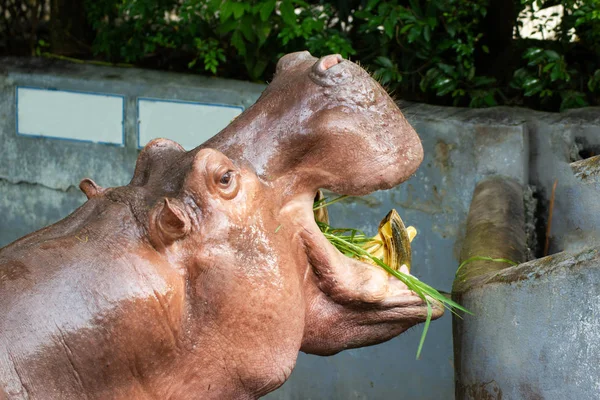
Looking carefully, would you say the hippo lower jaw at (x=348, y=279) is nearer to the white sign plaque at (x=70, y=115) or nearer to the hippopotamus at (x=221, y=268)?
the hippopotamus at (x=221, y=268)

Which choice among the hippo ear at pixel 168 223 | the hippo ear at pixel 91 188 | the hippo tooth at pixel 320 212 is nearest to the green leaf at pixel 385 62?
the hippo tooth at pixel 320 212

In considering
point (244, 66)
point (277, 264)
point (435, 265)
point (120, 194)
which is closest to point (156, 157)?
point (120, 194)

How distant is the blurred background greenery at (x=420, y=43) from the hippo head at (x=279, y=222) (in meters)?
2.02

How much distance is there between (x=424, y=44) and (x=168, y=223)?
7.94ft

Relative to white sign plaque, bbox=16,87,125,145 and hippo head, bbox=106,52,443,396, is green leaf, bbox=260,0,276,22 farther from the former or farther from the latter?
hippo head, bbox=106,52,443,396

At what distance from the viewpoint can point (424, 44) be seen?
3621mm

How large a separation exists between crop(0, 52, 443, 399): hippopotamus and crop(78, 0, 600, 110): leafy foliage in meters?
1.99

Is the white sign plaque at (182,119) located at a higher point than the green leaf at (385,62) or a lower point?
lower

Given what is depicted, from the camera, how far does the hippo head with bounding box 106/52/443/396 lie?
55.6 inches

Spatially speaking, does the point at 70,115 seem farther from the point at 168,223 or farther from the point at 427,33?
the point at 168,223

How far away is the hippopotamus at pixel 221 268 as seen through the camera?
136 cm

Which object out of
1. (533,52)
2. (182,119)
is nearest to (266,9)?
(182,119)

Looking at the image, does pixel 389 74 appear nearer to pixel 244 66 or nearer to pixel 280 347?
pixel 244 66

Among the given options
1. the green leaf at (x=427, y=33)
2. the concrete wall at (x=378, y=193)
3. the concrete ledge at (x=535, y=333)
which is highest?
the green leaf at (x=427, y=33)
